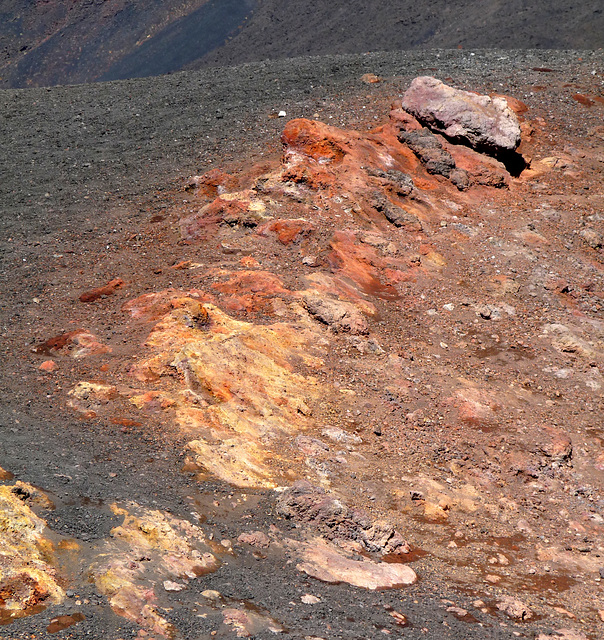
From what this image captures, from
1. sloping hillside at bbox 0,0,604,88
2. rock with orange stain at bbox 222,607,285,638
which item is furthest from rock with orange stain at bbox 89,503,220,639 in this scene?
sloping hillside at bbox 0,0,604,88

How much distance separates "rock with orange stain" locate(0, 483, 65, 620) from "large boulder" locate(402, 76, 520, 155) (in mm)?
12190

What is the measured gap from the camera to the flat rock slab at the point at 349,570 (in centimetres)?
681

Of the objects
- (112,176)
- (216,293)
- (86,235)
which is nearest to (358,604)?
(216,293)

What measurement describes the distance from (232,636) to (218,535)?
157cm

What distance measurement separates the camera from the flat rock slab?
22.4 ft

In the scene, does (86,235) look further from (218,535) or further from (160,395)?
(218,535)

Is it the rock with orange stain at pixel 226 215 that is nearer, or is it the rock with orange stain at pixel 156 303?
the rock with orange stain at pixel 156 303

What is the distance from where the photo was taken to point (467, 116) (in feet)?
51.3

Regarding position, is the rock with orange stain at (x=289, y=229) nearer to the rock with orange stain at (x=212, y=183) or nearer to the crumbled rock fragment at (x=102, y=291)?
the rock with orange stain at (x=212, y=183)

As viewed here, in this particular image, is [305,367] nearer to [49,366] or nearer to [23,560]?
[49,366]

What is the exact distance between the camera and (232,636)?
5.54m

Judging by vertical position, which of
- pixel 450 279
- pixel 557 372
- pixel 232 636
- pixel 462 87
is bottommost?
pixel 557 372

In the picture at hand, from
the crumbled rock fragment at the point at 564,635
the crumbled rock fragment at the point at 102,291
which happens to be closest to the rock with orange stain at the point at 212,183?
the crumbled rock fragment at the point at 102,291

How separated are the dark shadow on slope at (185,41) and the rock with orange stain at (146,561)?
33219mm
